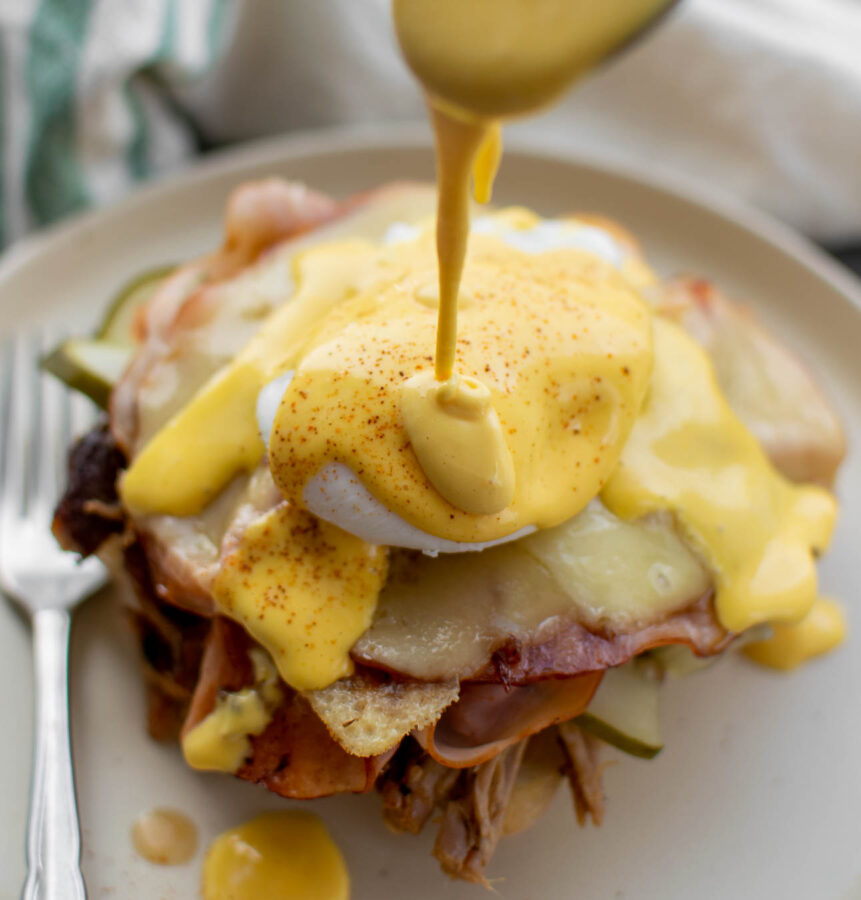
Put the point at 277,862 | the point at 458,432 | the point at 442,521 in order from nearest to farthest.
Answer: the point at 458,432
the point at 442,521
the point at 277,862

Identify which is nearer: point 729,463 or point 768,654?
point 729,463

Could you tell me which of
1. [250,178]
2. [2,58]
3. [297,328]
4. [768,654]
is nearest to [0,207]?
[2,58]

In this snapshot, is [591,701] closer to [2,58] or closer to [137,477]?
A: [137,477]

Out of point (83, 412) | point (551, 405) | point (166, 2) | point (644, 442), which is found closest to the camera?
point (551, 405)

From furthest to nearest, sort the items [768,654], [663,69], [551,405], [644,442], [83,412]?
[663,69]
[83,412]
[768,654]
[644,442]
[551,405]

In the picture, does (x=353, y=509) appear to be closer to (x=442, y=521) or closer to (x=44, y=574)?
(x=442, y=521)

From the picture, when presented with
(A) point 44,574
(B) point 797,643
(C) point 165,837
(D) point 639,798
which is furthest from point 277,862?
(B) point 797,643

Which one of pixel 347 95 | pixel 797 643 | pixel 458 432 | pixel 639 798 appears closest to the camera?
pixel 458 432

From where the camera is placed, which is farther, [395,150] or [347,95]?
[347,95]
